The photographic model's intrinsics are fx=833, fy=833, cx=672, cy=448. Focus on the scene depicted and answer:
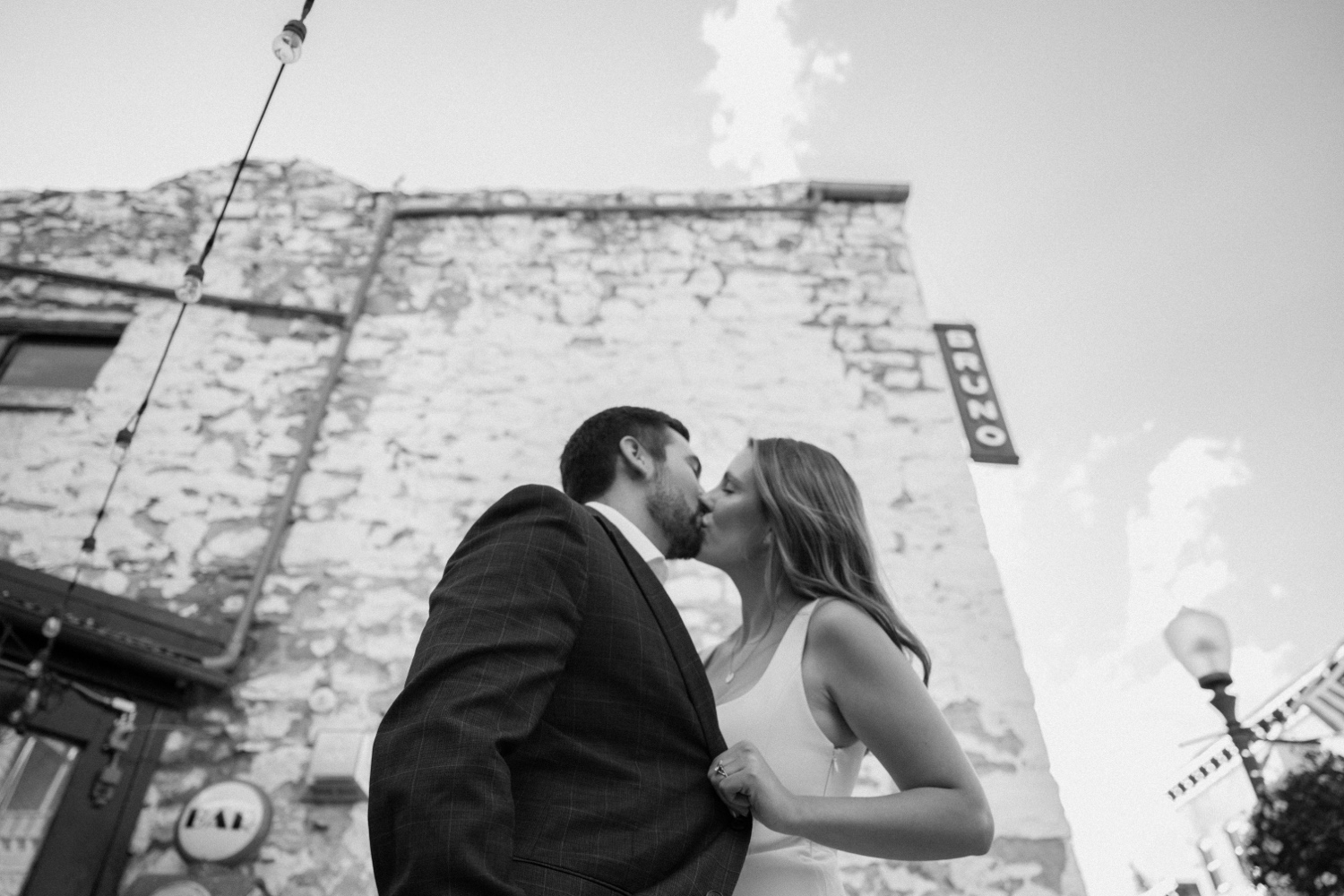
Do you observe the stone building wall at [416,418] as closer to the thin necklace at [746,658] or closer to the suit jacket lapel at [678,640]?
the thin necklace at [746,658]

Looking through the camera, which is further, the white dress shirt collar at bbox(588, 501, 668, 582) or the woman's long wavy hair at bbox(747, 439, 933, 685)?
the white dress shirt collar at bbox(588, 501, 668, 582)

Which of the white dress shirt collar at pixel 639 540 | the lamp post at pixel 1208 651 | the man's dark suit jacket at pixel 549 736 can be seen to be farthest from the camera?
the lamp post at pixel 1208 651

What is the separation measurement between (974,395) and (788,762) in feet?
11.9

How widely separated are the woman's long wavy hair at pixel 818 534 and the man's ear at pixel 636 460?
244 mm

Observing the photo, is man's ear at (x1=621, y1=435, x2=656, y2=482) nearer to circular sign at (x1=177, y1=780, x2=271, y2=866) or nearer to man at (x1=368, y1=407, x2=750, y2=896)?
man at (x1=368, y1=407, x2=750, y2=896)

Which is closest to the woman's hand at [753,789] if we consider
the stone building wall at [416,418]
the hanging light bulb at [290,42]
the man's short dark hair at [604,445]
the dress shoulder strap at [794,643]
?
the dress shoulder strap at [794,643]

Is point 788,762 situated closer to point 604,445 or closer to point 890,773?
point 890,773

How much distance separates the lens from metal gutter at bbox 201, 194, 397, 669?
11.7ft

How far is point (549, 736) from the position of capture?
3.94ft

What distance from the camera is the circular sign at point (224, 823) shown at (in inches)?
121

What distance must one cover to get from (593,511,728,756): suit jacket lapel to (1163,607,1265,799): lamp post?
13.4ft

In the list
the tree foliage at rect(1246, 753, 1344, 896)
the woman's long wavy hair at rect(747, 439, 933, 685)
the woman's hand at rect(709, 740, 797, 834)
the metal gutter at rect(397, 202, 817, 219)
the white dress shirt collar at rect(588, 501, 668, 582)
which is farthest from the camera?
the metal gutter at rect(397, 202, 817, 219)

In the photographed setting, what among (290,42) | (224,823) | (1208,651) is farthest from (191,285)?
(1208,651)

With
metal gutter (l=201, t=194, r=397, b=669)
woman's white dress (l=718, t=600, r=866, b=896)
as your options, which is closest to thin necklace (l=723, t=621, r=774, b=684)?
woman's white dress (l=718, t=600, r=866, b=896)
